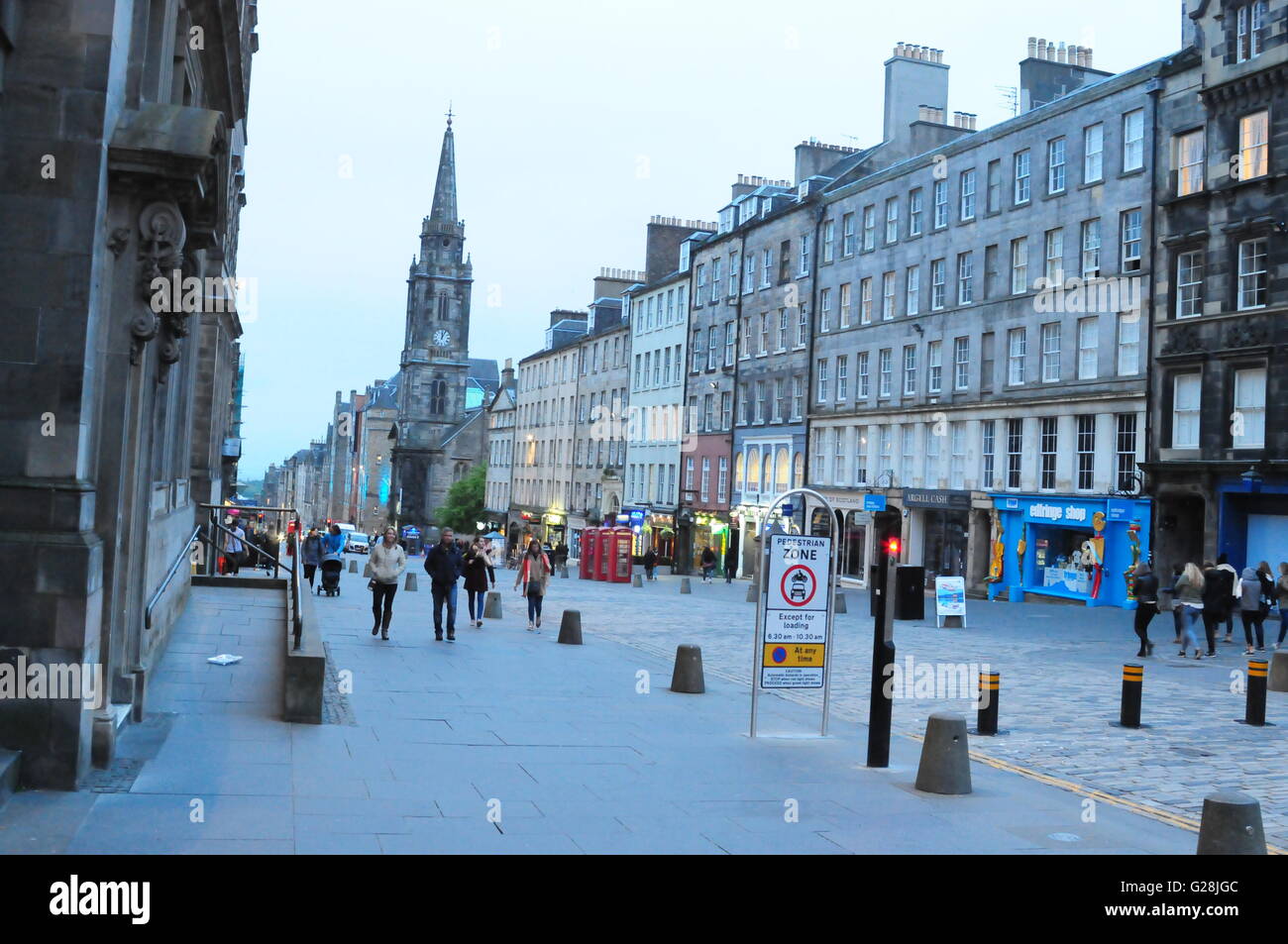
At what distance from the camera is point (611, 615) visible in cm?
2964

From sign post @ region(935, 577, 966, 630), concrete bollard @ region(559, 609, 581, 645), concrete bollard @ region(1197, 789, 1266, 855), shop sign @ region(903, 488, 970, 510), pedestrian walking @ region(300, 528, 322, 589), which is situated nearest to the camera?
concrete bollard @ region(1197, 789, 1266, 855)

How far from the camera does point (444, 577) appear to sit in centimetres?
2036

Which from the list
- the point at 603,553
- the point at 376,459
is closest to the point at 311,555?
the point at 603,553

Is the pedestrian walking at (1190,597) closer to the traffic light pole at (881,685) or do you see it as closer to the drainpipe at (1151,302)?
the drainpipe at (1151,302)

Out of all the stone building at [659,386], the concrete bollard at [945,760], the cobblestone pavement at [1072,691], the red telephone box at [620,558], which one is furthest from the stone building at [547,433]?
Answer: the concrete bollard at [945,760]

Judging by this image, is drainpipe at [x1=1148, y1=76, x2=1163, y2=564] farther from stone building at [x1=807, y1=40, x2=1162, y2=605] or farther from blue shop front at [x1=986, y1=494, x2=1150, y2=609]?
blue shop front at [x1=986, y1=494, x2=1150, y2=609]

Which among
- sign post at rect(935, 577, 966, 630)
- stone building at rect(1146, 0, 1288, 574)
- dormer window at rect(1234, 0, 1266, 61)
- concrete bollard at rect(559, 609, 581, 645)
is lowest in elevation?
concrete bollard at rect(559, 609, 581, 645)

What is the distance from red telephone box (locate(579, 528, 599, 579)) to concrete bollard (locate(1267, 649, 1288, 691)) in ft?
115

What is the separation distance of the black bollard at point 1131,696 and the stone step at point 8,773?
11070 mm

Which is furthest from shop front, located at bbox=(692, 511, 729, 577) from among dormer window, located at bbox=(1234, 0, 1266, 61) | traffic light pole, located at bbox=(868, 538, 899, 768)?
traffic light pole, located at bbox=(868, 538, 899, 768)

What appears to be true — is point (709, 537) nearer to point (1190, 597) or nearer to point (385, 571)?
point (1190, 597)

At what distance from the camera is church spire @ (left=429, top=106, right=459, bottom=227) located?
411 ft

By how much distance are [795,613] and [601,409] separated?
6750 cm
